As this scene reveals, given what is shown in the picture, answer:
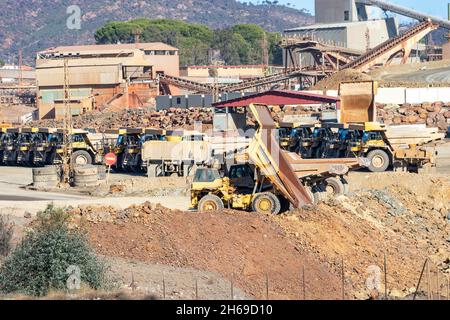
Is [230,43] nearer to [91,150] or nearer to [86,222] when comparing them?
[91,150]

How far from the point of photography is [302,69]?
86.4 meters

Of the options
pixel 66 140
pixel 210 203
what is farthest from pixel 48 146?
pixel 210 203

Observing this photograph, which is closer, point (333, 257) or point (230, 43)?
point (333, 257)

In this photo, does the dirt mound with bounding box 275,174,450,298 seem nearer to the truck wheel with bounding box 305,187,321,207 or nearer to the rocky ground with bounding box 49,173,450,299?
the rocky ground with bounding box 49,173,450,299

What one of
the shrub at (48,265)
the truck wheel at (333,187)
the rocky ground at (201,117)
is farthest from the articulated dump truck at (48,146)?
the shrub at (48,265)

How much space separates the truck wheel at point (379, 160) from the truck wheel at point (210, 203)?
37.0 ft

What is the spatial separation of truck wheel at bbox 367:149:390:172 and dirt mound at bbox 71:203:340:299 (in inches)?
507

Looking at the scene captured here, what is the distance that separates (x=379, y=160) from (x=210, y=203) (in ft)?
38.3

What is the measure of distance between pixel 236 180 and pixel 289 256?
572 cm

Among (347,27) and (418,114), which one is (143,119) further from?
(347,27)

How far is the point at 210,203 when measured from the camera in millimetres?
30000

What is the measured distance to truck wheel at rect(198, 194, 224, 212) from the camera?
2986cm

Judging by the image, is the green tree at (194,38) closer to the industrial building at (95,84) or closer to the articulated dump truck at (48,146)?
the industrial building at (95,84)

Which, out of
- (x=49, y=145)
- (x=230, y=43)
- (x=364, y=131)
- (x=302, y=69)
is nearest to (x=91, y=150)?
(x=49, y=145)
